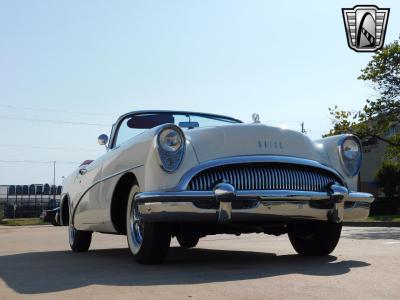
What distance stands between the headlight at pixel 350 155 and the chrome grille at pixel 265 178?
38 centimetres

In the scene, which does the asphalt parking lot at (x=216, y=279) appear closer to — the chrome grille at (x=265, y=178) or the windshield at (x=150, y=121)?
the chrome grille at (x=265, y=178)

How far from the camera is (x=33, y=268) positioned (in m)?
5.33

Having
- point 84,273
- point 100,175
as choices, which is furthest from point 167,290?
point 100,175

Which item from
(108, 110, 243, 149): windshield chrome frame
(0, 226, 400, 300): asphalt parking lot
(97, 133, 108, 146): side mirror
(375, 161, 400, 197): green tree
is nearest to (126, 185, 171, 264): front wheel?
(0, 226, 400, 300): asphalt parking lot

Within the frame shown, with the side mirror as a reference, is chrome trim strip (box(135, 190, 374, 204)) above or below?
below

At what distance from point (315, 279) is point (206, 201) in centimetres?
106

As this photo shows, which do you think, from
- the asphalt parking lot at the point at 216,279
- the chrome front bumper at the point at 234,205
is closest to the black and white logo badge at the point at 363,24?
the asphalt parking lot at the point at 216,279

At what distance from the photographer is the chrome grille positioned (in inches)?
184

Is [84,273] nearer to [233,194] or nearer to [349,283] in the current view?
[233,194]

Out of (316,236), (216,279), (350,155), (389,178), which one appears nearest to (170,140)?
(216,279)

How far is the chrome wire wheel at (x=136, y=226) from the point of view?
203 inches

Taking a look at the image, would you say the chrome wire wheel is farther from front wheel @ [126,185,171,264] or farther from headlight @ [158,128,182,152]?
headlight @ [158,128,182,152]

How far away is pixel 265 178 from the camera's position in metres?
4.79

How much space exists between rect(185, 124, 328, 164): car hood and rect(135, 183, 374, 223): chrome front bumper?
363 millimetres
